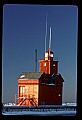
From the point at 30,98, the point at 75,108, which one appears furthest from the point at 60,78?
the point at 75,108

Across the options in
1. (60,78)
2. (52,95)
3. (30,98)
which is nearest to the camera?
(60,78)

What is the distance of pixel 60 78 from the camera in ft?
7.92
